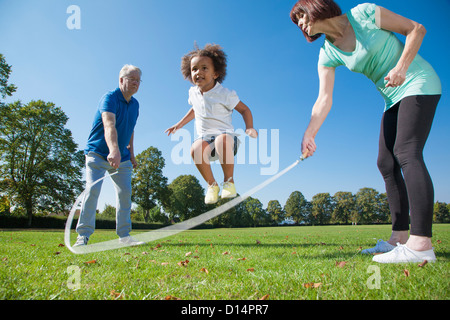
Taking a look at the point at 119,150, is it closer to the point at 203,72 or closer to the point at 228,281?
the point at 203,72

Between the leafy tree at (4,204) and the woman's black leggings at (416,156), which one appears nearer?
the woman's black leggings at (416,156)

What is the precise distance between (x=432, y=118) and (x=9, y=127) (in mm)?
33923

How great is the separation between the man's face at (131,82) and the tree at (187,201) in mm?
28238

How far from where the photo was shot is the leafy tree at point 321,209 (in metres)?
78.8

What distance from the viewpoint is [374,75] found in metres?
3.41

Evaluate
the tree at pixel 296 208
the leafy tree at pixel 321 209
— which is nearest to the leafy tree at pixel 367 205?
the leafy tree at pixel 321 209

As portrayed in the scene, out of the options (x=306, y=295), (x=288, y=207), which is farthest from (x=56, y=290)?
(x=288, y=207)

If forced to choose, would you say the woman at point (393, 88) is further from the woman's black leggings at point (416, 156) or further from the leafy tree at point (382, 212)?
the leafy tree at point (382, 212)

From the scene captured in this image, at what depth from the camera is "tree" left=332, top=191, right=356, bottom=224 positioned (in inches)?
3029

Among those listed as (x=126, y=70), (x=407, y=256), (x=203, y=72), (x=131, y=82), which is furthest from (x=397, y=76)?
(x=126, y=70)

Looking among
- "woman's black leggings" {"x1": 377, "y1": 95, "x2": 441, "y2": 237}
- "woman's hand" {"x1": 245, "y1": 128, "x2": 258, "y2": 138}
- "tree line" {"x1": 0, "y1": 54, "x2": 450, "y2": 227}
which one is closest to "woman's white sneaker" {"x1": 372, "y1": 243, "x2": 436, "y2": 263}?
"woman's black leggings" {"x1": 377, "y1": 95, "x2": 441, "y2": 237}

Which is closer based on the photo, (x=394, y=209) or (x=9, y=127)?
(x=394, y=209)

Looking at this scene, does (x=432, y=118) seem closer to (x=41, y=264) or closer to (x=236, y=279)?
(x=236, y=279)
